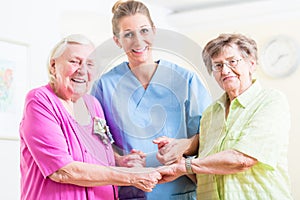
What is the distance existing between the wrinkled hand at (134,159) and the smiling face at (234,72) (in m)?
0.34

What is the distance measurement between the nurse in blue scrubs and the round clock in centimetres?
268

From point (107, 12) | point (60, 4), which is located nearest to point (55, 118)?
point (60, 4)

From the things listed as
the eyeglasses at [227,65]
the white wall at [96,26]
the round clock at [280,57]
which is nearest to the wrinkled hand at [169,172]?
the eyeglasses at [227,65]

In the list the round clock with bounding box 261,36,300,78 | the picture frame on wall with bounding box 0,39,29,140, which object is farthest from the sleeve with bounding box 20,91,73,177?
the round clock with bounding box 261,36,300,78

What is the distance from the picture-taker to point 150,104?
1517mm

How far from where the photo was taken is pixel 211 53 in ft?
5.57

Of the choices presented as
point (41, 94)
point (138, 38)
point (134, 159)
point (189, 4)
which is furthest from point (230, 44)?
point (189, 4)

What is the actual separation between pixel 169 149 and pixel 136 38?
12.7 inches

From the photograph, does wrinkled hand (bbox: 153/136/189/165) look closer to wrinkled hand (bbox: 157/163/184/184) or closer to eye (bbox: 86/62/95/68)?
wrinkled hand (bbox: 157/163/184/184)

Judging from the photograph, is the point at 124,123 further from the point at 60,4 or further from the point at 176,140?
the point at 60,4

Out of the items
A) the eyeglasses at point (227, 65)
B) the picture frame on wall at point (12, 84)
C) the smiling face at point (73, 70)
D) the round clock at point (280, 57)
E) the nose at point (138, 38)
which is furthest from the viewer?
the round clock at point (280, 57)

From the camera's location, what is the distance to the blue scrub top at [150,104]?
1.52 metres

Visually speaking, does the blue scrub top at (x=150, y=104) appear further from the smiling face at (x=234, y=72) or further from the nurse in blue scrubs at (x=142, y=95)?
the smiling face at (x=234, y=72)

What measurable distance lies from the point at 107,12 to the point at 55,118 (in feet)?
7.92
